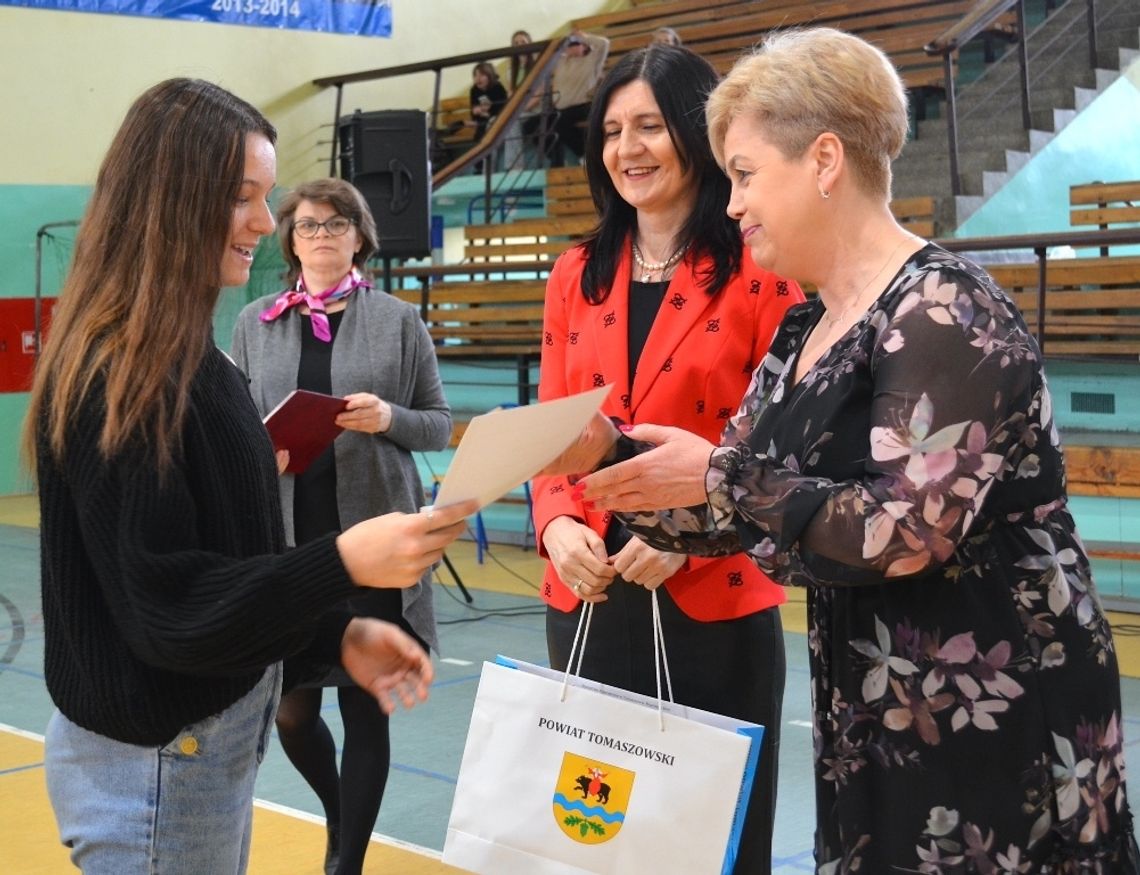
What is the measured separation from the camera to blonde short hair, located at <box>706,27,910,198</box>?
1.52m

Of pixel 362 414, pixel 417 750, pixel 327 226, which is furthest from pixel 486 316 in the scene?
pixel 362 414

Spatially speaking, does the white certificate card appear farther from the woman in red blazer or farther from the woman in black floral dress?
the woman in red blazer

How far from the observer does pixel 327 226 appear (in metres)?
3.34

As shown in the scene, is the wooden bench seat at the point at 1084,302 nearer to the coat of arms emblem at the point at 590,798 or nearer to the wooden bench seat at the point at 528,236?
the wooden bench seat at the point at 528,236

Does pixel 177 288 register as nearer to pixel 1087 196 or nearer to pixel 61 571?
pixel 61 571

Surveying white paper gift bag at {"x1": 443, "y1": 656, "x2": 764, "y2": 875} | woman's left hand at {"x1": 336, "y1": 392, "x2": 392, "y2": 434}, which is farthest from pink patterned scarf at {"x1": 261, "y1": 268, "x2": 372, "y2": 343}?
white paper gift bag at {"x1": 443, "y1": 656, "x2": 764, "y2": 875}

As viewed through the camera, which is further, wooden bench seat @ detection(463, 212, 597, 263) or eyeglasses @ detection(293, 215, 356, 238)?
wooden bench seat @ detection(463, 212, 597, 263)

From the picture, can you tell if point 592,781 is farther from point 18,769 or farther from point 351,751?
point 18,769

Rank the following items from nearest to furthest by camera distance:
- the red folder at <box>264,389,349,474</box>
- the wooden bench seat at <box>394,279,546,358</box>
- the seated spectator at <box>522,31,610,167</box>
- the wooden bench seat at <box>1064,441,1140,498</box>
Answer: the red folder at <box>264,389,349,474</box>, the wooden bench seat at <box>1064,441,1140,498</box>, the wooden bench seat at <box>394,279,546,358</box>, the seated spectator at <box>522,31,610,167</box>

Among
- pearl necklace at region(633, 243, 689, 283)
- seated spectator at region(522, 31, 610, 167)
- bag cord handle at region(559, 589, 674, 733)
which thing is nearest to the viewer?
bag cord handle at region(559, 589, 674, 733)

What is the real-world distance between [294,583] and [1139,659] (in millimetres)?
4455

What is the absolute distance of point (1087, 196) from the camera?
319 inches

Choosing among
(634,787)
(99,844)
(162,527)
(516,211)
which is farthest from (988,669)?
(516,211)

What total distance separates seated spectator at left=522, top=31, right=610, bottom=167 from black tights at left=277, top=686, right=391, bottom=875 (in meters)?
8.72
